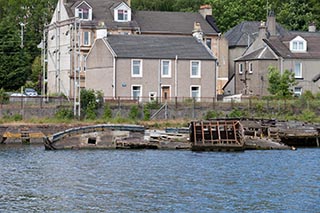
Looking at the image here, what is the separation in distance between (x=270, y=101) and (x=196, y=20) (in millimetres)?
26723

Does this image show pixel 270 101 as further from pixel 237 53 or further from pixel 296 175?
pixel 296 175

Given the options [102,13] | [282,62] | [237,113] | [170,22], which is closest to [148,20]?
[170,22]

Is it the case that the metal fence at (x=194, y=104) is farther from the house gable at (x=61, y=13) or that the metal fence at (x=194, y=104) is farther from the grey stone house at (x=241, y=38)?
the house gable at (x=61, y=13)

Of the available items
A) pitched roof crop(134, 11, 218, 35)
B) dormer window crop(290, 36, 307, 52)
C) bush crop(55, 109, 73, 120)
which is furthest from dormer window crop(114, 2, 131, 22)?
bush crop(55, 109, 73, 120)

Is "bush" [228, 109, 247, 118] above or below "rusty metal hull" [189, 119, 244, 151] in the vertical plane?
above

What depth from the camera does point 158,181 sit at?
180 feet

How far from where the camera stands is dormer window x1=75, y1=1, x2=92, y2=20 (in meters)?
111

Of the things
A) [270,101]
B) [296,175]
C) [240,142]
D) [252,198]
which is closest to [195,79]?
[270,101]

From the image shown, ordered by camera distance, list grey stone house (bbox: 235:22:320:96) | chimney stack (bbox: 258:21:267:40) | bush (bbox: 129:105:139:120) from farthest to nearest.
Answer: chimney stack (bbox: 258:21:267:40) < grey stone house (bbox: 235:22:320:96) < bush (bbox: 129:105:139:120)

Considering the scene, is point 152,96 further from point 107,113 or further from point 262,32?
point 262,32

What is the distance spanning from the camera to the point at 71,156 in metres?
70.2

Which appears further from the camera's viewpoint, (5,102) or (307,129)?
(5,102)

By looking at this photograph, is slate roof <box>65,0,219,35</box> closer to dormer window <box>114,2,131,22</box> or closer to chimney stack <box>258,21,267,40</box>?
dormer window <box>114,2,131,22</box>

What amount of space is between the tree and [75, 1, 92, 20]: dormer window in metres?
24.0
